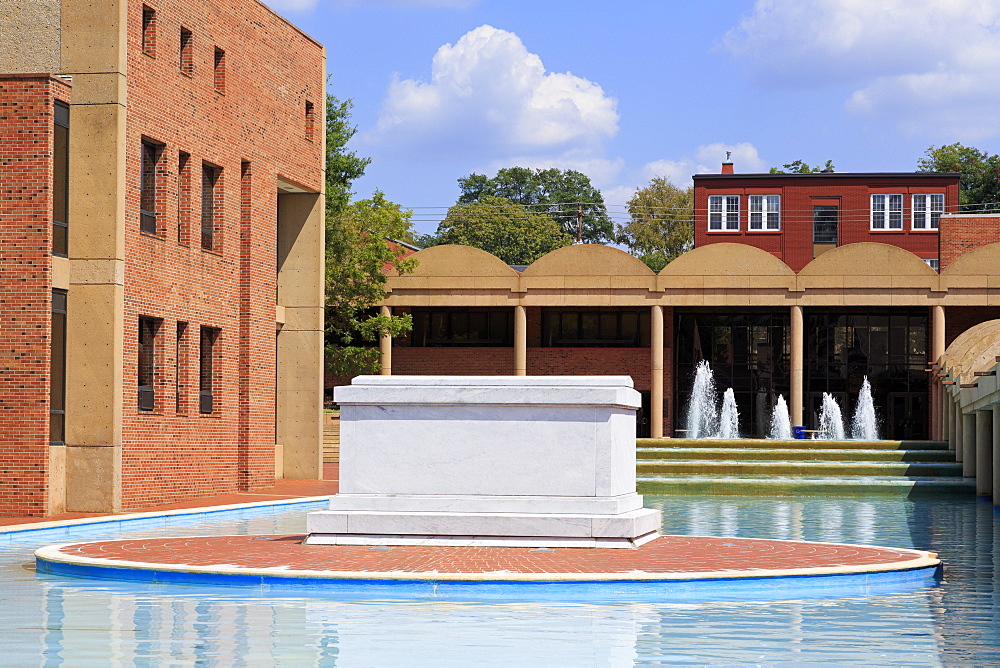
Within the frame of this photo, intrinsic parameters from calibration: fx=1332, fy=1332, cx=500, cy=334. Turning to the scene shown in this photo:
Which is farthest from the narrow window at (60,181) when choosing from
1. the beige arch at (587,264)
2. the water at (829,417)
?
the water at (829,417)

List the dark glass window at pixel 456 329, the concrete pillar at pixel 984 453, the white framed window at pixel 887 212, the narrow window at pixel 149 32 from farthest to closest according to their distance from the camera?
the white framed window at pixel 887 212 → the dark glass window at pixel 456 329 → the concrete pillar at pixel 984 453 → the narrow window at pixel 149 32

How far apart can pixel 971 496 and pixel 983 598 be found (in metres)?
18.5

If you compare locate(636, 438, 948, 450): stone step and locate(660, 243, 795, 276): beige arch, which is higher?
locate(660, 243, 795, 276): beige arch

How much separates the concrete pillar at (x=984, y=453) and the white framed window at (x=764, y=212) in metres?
34.0

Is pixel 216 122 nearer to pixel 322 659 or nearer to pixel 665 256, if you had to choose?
pixel 322 659

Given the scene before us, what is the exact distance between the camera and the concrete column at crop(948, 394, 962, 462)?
113 feet

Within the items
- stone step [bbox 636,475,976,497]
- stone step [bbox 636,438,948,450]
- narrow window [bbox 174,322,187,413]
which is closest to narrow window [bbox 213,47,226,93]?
narrow window [bbox 174,322,187,413]

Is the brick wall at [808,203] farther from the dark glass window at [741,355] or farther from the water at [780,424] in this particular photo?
the water at [780,424]

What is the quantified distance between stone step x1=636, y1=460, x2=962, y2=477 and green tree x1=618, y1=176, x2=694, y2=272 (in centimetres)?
5476

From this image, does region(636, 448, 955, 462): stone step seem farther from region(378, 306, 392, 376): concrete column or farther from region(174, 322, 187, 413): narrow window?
region(378, 306, 392, 376): concrete column

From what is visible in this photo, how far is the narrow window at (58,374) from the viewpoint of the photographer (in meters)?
21.9

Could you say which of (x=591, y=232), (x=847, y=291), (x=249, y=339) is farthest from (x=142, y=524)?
(x=591, y=232)

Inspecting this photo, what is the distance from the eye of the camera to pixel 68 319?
22125 mm

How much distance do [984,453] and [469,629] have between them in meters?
21.8
